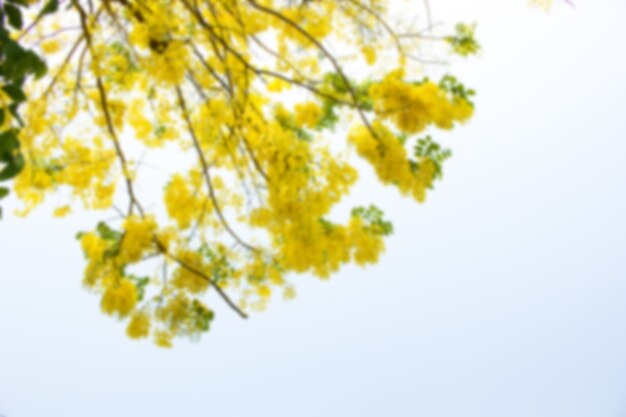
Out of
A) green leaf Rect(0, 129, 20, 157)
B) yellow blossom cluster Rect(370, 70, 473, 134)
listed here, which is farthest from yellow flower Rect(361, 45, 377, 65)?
green leaf Rect(0, 129, 20, 157)

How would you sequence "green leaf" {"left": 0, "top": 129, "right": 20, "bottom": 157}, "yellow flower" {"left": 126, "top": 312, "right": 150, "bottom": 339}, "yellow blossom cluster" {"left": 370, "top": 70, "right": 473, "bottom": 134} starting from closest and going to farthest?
"green leaf" {"left": 0, "top": 129, "right": 20, "bottom": 157}, "yellow blossom cluster" {"left": 370, "top": 70, "right": 473, "bottom": 134}, "yellow flower" {"left": 126, "top": 312, "right": 150, "bottom": 339}

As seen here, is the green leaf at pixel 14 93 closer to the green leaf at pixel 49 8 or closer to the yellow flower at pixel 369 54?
the green leaf at pixel 49 8

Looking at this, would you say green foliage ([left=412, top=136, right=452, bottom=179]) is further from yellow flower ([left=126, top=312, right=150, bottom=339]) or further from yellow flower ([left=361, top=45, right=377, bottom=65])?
yellow flower ([left=126, top=312, right=150, bottom=339])

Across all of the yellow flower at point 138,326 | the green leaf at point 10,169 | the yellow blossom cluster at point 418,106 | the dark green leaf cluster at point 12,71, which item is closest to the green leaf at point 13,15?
the dark green leaf cluster at point 12,71

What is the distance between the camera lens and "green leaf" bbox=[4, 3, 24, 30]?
95 cm

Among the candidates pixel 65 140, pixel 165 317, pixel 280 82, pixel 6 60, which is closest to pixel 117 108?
pixel 65 140

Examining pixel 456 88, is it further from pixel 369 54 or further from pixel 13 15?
pixel 13 15

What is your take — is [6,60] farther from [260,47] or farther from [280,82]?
[280,82]

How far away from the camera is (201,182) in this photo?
113 inches

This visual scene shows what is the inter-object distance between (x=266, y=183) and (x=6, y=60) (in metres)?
1.81

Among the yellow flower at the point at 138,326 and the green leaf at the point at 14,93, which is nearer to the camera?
the green leaf at the point at 14,93

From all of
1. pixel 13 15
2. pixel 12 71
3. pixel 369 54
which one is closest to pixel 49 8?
pixel 13 15

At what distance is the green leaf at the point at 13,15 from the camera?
37.5 inches

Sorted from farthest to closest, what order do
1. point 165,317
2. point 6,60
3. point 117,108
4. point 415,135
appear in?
1. point 117,108
2. point 165,317
3. point 415,135
4. point 6,60
